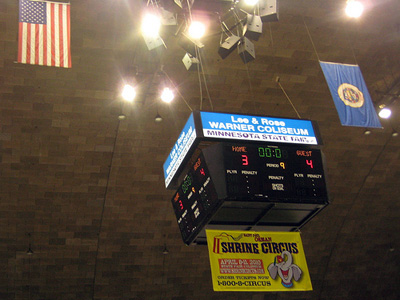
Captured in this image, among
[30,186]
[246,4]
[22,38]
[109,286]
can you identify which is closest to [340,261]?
[109,286]

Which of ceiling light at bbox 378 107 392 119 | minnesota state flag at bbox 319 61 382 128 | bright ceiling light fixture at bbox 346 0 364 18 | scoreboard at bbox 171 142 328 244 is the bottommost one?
scoreboard at bbox 171 142 328 244

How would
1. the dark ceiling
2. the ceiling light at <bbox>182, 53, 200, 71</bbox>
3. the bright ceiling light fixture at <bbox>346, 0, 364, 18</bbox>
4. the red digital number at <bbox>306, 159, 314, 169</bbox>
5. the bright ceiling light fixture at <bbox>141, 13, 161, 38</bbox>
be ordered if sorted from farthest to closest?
the dark ceiling < the ceiling light at <bbox>182, 53, 200, 71</bbox> < the bright ceiling light fixture at <bbox>346, 0, 364, 18</bbox> < the bright ceiling light fixture at <bbox>141, 13, 161, 38</bbox> < the red digital number at <bbox>306, 159, 314, 169</bbox>

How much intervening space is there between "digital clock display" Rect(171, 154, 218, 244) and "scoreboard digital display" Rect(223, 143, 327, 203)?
0.51m

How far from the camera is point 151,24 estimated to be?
11.4m

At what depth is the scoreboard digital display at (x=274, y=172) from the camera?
34.3 ft

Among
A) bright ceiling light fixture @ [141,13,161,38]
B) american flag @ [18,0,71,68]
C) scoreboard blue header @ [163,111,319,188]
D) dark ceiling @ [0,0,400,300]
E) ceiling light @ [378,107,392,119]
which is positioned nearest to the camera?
scoreboard blue header @ [163,111,319,188]

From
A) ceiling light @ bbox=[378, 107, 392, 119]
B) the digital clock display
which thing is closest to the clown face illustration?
the digital clock display

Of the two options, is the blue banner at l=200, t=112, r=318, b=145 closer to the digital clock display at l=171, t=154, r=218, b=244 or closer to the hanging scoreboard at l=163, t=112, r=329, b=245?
the hanging scoreboard at l=163, t=112, r=329, b=245

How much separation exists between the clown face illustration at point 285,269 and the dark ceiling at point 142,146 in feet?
18.5

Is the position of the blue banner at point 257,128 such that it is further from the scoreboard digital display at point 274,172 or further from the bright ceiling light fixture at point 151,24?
the bright ceiling light fixture at point 151,24

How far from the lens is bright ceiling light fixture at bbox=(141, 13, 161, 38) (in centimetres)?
1138

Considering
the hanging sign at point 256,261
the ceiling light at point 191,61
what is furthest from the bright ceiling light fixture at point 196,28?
the hanging sign at point 256,261

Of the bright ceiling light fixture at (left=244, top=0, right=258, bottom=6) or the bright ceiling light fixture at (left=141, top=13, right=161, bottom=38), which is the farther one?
the bright ceiling light fixture at (left=141, top=13, right=161, bottom=38)

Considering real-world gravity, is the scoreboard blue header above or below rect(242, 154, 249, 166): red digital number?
above
